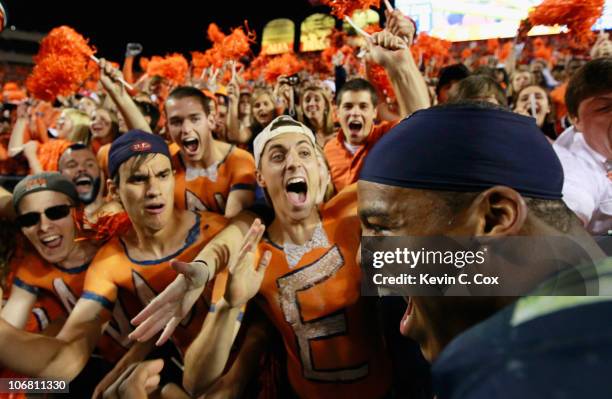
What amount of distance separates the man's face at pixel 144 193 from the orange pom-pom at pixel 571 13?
2.56 meters

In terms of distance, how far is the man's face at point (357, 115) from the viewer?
2.96 meters

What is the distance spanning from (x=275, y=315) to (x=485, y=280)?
1.36 meters

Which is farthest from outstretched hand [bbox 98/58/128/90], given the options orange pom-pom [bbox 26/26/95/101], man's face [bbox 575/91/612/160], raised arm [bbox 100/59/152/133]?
man's face [bbox 575/91/612/160]

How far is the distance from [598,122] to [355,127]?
132 cm

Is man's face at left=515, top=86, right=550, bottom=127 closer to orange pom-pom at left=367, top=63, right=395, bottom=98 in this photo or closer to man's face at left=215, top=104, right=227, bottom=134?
orange pom-pom at left=367, top=63, right=395, bottom=98

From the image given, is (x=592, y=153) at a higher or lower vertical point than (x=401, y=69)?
lower

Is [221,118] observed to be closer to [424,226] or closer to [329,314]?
[329,314]

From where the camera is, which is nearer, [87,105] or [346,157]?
[346,157]

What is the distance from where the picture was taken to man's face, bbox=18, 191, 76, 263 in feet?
8.50

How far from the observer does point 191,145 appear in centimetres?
305

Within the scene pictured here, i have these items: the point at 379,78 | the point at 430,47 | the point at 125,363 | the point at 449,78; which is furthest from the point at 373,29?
the point at 430,47

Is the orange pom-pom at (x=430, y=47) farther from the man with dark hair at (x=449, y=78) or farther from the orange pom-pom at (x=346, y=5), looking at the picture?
the orange pom-pom at (x=346, y=5)

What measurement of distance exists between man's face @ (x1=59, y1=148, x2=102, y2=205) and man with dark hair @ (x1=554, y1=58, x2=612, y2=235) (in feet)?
10.9

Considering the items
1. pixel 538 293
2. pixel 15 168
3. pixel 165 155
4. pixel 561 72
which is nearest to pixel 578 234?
pixel 538 293
